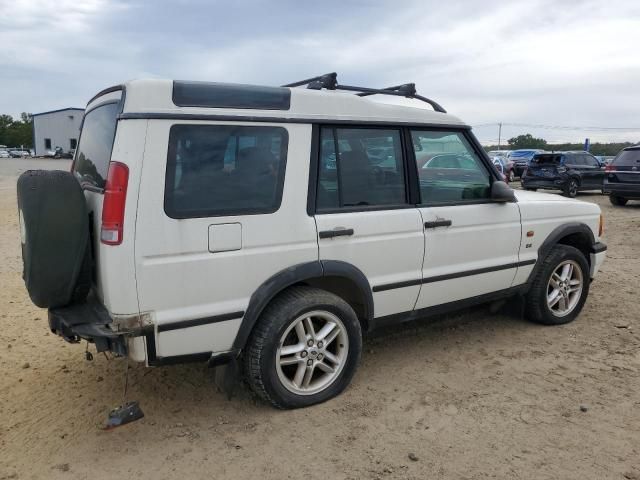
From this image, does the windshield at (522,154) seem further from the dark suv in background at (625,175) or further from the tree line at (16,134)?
the tree line at (16,134)

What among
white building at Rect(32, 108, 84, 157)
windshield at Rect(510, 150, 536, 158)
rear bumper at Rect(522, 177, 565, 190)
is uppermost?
white building at Rect(32, 108, 84, 157)

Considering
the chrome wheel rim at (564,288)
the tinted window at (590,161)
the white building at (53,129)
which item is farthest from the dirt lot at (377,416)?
the white building at (53,129)

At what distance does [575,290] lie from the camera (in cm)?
488

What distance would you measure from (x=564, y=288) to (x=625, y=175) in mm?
10664

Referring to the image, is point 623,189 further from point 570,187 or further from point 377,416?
point 377,416

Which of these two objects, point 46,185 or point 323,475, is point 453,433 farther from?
point 46,185

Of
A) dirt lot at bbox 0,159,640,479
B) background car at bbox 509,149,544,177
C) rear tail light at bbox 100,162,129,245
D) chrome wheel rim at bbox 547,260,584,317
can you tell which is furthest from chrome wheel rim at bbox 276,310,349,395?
background car at bbox 509,149,544,177

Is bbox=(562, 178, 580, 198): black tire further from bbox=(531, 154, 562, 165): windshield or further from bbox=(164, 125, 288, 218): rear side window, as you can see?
bbox=(164, 125, 288, 218): rear side window

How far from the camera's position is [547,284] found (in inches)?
182

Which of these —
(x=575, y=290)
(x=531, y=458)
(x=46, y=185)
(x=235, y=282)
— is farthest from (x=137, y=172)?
(x=575, y=290)

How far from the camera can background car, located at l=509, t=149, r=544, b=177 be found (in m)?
25.2

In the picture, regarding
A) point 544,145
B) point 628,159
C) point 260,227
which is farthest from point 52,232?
point 544,145

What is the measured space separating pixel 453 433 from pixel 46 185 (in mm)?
2582

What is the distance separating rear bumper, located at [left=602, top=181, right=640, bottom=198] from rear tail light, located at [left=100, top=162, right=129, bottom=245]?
45.6 feet
